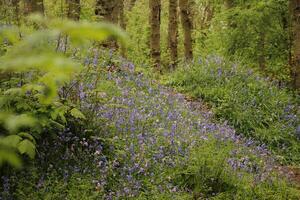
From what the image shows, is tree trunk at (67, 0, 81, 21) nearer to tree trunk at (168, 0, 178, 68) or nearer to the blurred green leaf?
tree trunk at (168, 0, 178, 68)

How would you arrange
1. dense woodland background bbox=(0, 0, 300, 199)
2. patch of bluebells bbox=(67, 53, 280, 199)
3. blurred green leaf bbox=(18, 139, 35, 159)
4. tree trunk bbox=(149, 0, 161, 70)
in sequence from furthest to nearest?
tree trunk bbox=(149, 0, 161, 70) < patch of bluebells bbox=(67, 53, 280, 199) < blurred green leaf bbox=(18, 139, 35, 159) < dense woodland background bbox=(0, 0, 300, 199)

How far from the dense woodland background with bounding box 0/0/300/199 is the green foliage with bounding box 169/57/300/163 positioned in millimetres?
28

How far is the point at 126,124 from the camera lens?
600 cm

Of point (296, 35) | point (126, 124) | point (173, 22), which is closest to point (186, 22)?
point (173, 22)

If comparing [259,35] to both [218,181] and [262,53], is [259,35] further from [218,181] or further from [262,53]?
[218,181]

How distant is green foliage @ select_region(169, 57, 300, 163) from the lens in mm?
8648

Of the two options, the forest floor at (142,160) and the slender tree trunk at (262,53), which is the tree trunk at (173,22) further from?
the forest floor at (142,160)

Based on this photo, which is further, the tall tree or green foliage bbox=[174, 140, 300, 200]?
the tall tree

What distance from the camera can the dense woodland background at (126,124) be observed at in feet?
5.28

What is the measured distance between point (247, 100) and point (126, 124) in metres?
4.21

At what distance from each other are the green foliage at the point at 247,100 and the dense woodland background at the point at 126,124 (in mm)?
28

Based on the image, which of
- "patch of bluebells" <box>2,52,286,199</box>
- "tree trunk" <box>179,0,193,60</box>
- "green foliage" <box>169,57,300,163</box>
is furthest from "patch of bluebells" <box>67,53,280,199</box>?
"tree trunk" <box>179,0,193,60</box>

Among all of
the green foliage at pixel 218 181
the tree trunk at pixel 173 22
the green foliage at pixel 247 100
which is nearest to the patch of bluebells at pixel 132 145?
the green foliage at pixel 218 181

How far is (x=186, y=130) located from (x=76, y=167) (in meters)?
2.34
